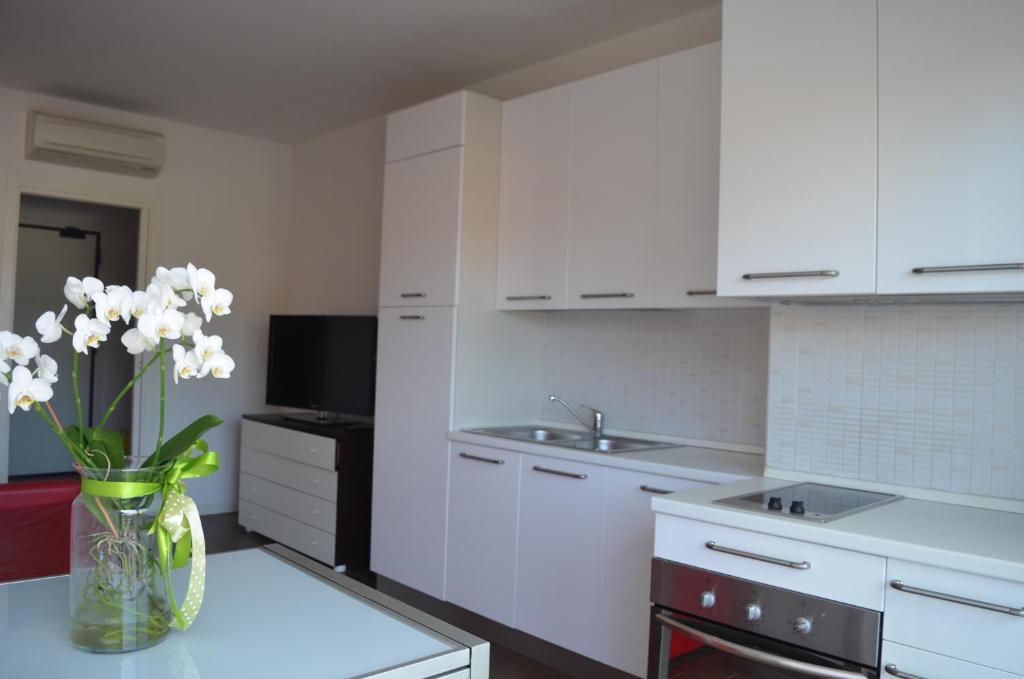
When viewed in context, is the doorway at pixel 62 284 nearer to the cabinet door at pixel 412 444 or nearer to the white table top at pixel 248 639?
the cabinet door at pixel 412 444

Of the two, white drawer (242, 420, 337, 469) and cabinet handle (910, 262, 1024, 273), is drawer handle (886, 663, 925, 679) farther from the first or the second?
white drawer (242, 420, 337, 469)

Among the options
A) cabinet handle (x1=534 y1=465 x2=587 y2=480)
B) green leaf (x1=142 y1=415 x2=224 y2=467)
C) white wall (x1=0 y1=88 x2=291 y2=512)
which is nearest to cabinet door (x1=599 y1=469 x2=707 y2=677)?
cabinet handle (x1=534 y1=465 x2=587 y2=480)

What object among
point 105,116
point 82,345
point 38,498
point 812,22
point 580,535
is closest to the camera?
point 82,345

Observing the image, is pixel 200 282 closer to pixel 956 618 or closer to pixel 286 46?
pixel 956 618

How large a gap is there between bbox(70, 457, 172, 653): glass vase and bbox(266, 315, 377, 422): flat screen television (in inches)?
126

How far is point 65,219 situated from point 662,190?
6124mm

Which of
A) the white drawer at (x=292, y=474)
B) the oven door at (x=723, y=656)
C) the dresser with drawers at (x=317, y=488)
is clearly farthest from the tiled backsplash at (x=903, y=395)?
the white drawer at (x=292, y=474)

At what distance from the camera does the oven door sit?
1767mm

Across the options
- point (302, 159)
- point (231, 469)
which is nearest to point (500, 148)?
point (302, 159)

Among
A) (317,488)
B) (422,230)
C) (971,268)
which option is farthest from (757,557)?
(317,488)

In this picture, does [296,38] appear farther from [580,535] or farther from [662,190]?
[580,535]

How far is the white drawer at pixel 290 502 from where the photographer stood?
4285 millimetres

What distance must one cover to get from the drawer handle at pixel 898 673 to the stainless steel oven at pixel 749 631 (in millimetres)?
26

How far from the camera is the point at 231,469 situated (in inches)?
224
